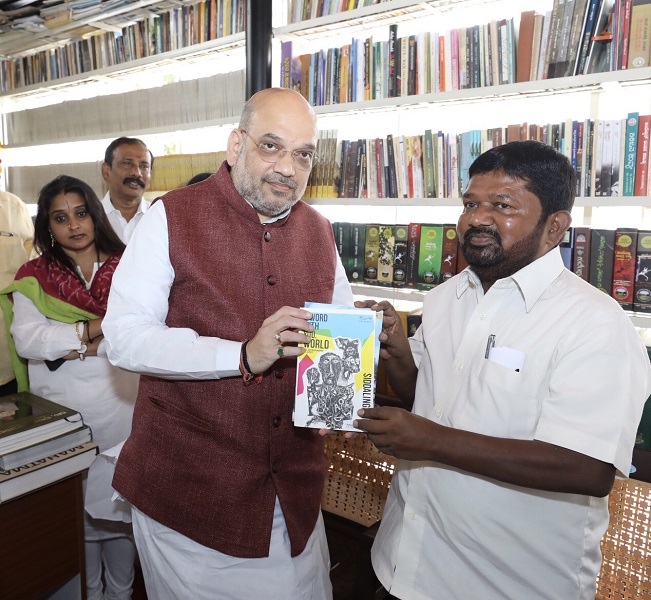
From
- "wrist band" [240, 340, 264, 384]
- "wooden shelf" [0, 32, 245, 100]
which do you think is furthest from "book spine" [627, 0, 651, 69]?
"wooden shelf" [0, 32, 245, 100]

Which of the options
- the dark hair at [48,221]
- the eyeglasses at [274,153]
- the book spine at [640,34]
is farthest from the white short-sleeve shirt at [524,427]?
the dark hair at [48,221]

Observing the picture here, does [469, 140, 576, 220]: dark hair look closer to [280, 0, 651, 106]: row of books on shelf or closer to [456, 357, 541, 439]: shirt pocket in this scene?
[456, 357, 541, 439]: shirt pocket

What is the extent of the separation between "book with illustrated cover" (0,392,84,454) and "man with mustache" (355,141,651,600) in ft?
3.77

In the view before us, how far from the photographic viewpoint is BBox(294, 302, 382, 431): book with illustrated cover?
1324 mm

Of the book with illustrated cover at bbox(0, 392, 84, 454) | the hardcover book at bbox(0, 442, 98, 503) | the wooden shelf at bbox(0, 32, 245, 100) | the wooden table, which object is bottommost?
the wooden table

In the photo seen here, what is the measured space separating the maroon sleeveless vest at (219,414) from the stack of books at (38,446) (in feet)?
1.62

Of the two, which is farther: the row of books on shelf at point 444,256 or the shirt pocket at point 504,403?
the row of books on shelf at point 444,256

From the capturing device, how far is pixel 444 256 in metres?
2.71

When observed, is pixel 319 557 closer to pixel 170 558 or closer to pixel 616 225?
pixel 170 558

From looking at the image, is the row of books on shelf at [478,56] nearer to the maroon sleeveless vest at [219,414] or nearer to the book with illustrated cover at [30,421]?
the maroon sleeveless vest at [219,414]

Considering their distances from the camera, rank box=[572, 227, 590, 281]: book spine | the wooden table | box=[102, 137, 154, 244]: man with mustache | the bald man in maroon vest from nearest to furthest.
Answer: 1. the bald man in maroon vest
2. the wooden table
3. box=[572, 227, 590, 281]: book spine
4. box=[102, 137, 154, 244]: man with mustache

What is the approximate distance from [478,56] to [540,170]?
4.75ft

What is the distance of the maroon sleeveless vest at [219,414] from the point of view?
4.75 ft

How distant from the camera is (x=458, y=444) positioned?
1197 millimetres
